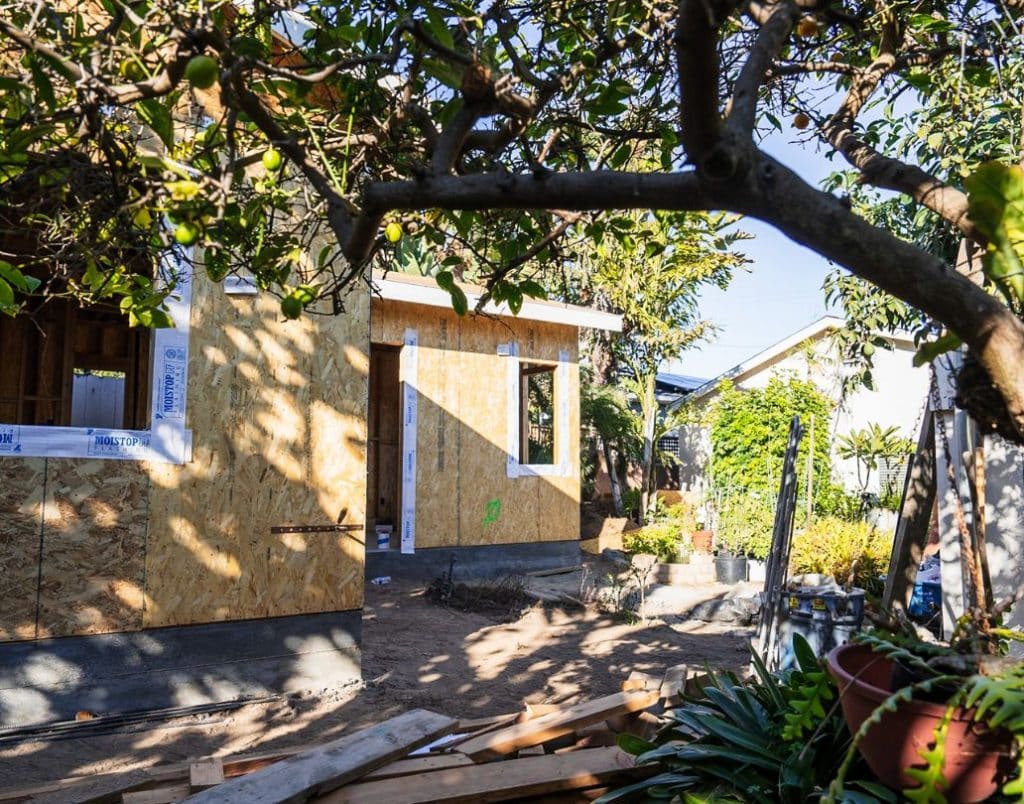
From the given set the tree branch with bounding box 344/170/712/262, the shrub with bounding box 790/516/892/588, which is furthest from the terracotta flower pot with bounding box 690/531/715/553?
the tree branch with bounding box 344/170/712/262

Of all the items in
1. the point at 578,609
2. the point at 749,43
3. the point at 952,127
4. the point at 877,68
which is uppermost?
the point at 952,127

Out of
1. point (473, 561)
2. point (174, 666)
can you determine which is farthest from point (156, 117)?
point (473, 561)

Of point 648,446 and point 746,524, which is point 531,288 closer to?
point 746,524

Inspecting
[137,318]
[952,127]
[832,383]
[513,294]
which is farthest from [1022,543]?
[832,383]

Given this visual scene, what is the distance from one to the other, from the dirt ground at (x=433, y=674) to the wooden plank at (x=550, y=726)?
2083 millimetres

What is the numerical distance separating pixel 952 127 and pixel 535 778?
6.43 meters

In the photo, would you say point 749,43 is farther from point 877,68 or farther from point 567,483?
point 567,483

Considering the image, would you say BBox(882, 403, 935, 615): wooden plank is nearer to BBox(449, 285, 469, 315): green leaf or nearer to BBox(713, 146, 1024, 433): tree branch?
BBox(449, 285, 469, 315): green leaf

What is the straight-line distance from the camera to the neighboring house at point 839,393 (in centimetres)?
2038

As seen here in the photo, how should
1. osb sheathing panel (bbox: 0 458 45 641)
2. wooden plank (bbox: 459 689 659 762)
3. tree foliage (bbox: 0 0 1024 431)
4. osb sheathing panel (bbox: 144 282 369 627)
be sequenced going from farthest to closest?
1. osb sheathing panel (bbox: 144 282 369 627)
2. osb sheathing panel (bbox: 0 458 45 641)
3. wooden plank (bbox: 459 689 659 762)
4. tree foliage (bbox: 0 0 1024 431)

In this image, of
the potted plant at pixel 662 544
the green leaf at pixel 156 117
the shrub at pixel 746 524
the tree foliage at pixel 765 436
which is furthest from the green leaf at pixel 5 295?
the tree foliage at pixel 765 436

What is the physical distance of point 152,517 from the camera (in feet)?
20.2

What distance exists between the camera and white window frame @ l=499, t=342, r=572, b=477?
44.4 ft

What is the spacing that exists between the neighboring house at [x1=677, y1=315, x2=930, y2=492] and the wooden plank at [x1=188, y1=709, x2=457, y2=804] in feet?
54.1
